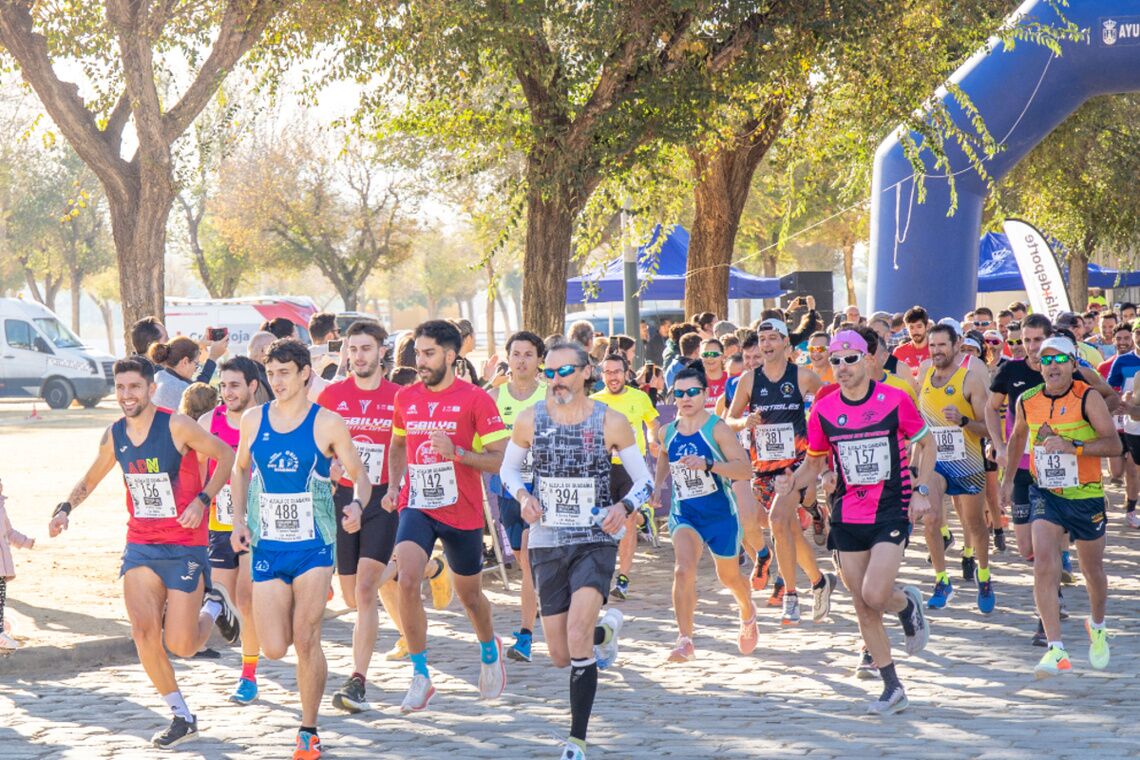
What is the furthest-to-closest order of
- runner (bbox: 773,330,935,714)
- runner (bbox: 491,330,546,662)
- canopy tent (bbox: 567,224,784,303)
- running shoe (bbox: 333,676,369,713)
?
canopy tent (bbox: 567,224,784,303)
runner (bbox: 491,330,546,662)
running shoe (bbox: 333,676,369,713)
runner (bbox: 773,330,935,714)

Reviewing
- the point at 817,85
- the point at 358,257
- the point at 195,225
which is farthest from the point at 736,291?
the point at 195,225

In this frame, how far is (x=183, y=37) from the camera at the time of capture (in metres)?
14.7

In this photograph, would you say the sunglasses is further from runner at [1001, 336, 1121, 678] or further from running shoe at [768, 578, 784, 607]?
running shoe at [768, 578, 784, 607]

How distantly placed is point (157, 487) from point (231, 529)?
0.99 meters

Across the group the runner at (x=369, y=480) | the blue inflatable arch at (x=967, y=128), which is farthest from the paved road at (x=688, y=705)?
the blue inflatable arch at (x=967, y=128)

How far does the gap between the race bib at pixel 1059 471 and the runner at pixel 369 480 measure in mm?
3532

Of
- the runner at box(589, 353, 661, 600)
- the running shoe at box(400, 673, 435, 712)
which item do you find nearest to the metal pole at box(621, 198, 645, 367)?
the runner at box(589, 353, 661, 600)

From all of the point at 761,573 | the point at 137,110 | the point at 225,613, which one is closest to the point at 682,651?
the point at 225,613

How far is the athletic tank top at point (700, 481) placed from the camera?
8805 millimetres

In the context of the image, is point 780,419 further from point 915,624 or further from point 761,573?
point 915,624

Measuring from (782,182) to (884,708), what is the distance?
1591 cm

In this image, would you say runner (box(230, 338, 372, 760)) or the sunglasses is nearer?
runner (box(230, 338, 372, 760))

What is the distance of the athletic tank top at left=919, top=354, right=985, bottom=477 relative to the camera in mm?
10688

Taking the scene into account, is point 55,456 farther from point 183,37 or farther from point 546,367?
point 546,367
